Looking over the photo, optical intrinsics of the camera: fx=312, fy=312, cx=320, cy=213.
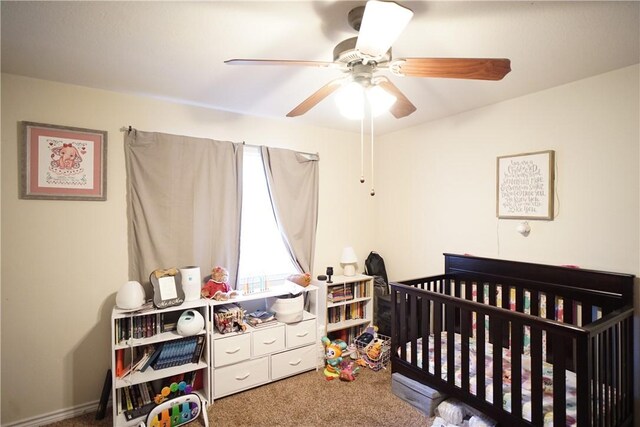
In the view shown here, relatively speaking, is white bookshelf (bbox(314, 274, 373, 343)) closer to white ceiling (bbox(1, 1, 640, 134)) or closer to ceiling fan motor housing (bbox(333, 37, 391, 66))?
white ceiling (bbox(1, 1, 640, 134))

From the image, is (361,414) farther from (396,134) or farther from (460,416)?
(396,134)

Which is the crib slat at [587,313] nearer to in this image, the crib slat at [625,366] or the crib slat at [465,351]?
the crib slat at [625,366]

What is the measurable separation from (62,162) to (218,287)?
1.39 metres

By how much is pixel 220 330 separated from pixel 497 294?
2225mm

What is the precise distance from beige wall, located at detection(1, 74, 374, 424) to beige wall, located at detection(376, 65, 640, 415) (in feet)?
7.54

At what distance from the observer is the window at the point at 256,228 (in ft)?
9.53

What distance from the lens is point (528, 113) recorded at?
2.37 metres

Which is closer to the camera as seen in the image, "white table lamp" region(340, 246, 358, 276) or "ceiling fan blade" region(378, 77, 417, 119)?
"ceiling fan blade" region(378, 77, 417, 119)

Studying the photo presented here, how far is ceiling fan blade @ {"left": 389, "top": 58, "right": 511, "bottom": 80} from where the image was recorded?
49.1 inches

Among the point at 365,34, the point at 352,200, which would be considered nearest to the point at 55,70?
the point at 365,34

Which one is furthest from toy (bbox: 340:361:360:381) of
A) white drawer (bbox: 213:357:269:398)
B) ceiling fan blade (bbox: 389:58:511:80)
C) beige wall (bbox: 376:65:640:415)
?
ceiling fan blade (bbox: 389:58:511:80)

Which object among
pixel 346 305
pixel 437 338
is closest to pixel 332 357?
pixel 346 305

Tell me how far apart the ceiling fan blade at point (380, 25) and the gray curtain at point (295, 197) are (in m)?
1.83

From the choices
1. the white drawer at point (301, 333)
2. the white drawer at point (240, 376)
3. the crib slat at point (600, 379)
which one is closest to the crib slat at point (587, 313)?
the crib slat at point (600, 379)
